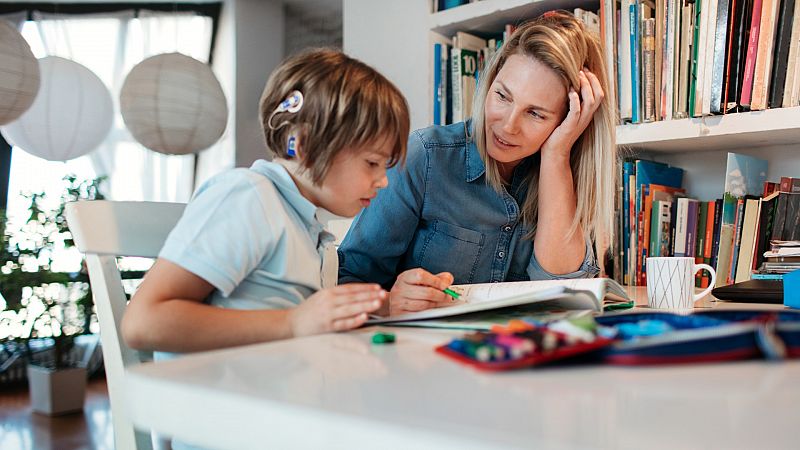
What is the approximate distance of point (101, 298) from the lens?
931 millimetres

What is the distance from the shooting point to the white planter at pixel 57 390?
4035 millimetres

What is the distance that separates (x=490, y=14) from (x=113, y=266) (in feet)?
4.56

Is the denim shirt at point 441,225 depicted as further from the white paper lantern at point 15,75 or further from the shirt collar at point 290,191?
the white paper lantern at point 15,75

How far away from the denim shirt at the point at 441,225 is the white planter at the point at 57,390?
130 inches

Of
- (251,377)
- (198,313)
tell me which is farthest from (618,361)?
(198,313)

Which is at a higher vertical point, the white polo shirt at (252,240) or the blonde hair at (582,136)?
the blonde hair at (582,136)

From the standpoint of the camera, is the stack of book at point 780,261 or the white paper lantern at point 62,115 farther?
the white paper lantern at point 62,115

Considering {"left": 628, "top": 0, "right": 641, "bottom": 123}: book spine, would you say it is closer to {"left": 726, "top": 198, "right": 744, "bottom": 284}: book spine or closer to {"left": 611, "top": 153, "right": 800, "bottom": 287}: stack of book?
{"left": 611, "top": 153, "right": 800, "bottom": 287}: stack of book

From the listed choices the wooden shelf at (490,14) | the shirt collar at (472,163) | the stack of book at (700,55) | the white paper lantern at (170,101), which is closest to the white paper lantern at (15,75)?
the white paper lantern at (170,101)

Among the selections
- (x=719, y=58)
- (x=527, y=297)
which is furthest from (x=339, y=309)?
(x=719, y=58)

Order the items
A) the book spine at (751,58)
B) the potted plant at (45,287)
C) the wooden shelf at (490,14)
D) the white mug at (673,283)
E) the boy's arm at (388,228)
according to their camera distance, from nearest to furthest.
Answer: the white mug at (673,283) → the boy's arm at (388,228) → the book spine at (751,58) → the wooden shelf at (490,14) → the potted plant at (45,287)

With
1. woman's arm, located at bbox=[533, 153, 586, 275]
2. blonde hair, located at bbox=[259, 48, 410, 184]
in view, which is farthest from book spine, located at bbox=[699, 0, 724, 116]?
blonde hair, located at bbox=[259, 48, 410, 184]

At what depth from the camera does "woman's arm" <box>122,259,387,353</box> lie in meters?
0.74

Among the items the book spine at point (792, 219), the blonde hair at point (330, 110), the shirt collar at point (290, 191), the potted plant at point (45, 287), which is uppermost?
the blonde hair at point (330, 110)
